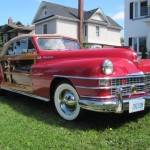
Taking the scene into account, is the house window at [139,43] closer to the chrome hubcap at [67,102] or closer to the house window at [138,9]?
the house window at [138,9]

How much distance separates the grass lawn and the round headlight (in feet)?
3.03

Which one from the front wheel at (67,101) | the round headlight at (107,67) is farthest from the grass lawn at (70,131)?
the round headlight at (107,67)

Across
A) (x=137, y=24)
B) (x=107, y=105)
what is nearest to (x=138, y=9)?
(x=137, y=24)

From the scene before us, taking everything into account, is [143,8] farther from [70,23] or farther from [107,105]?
[107,105]

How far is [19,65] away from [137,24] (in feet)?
53.7

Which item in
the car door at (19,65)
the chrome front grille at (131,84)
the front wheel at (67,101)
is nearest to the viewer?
the chrome front grille at (131,84)

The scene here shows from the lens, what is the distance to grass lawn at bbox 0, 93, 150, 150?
414 cm

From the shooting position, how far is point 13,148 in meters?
4.04

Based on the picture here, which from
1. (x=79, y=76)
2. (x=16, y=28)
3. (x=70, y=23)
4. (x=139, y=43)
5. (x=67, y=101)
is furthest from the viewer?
(x=16, y=28)

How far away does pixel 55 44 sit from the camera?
683 cm

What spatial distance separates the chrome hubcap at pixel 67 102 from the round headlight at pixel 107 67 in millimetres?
851

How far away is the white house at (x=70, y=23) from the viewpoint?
35500 mm

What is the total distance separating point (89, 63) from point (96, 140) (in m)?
1.23

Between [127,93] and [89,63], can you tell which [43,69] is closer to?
[89,63]
